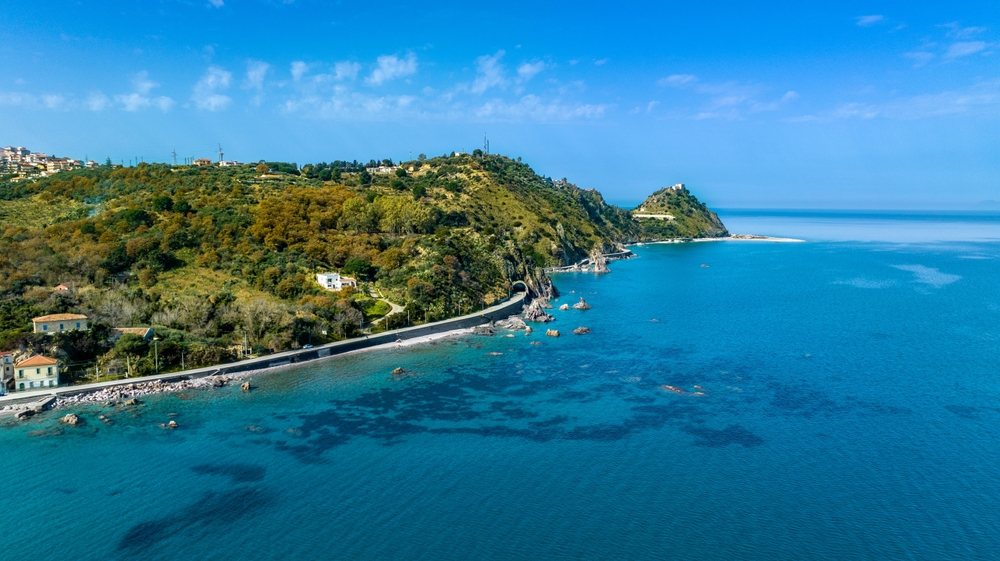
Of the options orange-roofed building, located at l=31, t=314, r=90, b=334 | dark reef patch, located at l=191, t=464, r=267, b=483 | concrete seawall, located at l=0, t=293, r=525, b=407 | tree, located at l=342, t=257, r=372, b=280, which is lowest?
dark reef patch, located at l=191, t=464, r=267, b=483

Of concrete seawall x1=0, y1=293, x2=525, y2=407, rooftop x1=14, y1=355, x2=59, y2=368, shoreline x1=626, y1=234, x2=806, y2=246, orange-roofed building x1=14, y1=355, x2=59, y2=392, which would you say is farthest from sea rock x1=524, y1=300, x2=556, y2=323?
shoreline x1=626, y1=234, x2=806, y2=246

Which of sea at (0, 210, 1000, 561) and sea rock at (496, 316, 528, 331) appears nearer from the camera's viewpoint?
sea at (0, 210, 1000, 561)

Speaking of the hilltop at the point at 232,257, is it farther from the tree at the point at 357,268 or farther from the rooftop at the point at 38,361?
the rooftop at the point at 38,361

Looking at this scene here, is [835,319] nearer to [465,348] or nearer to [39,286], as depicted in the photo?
[465,348]

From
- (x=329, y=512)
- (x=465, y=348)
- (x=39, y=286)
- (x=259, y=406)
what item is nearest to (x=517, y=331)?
(x=465, y=348)

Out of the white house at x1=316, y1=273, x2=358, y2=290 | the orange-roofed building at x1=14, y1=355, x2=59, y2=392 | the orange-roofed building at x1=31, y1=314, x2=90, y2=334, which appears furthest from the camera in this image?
the white house at x1=316, y1=273, x2=358, y2=290

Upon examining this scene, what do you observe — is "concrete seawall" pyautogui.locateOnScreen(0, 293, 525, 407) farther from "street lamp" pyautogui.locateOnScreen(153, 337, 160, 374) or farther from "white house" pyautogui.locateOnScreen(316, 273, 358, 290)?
"white house" pyautogui.locateOnScreen(316, 273, 358, 290)
